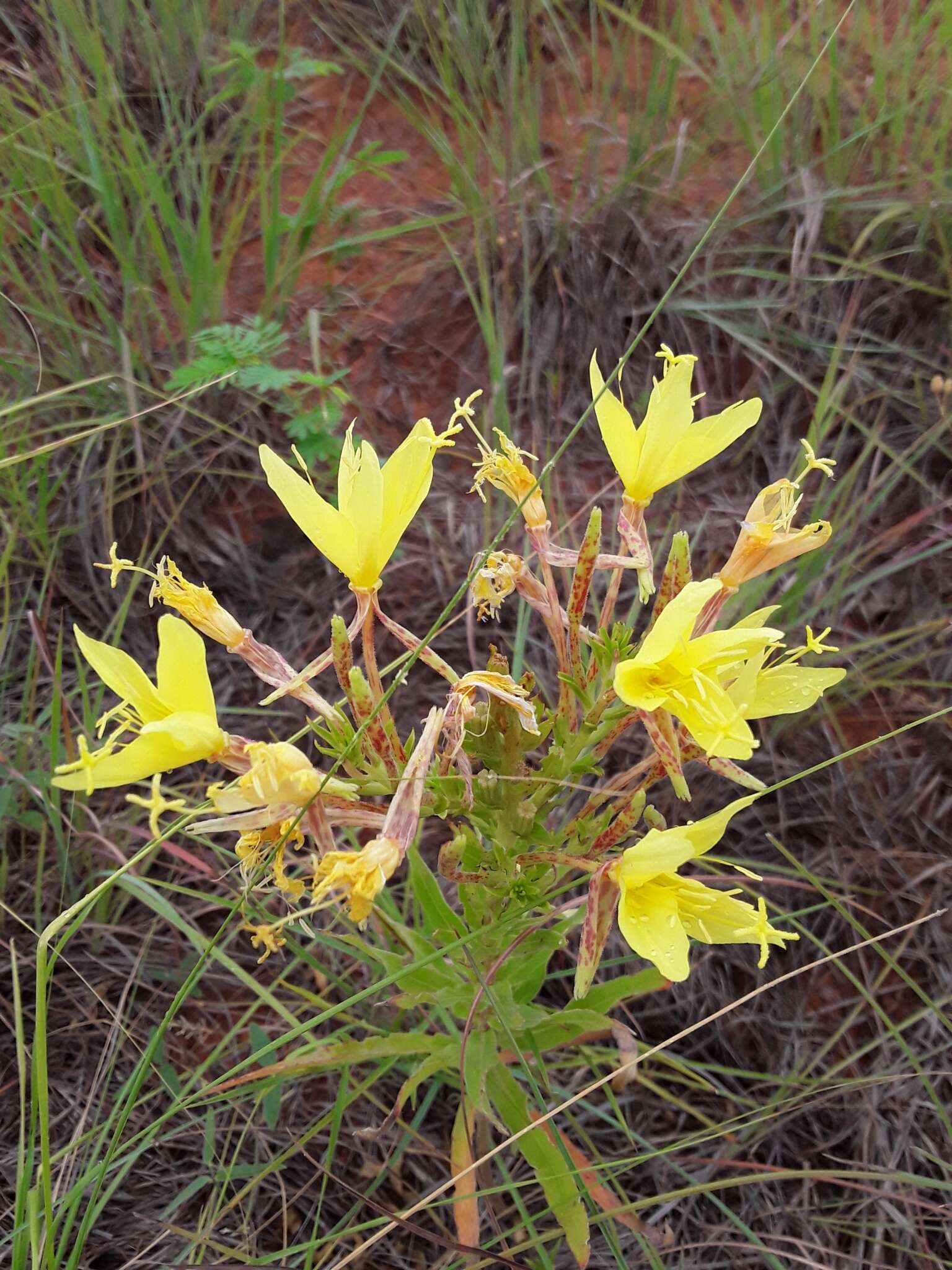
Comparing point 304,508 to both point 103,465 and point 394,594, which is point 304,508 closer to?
point 394,594

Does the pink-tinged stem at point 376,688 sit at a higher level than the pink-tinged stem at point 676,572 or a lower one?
lower

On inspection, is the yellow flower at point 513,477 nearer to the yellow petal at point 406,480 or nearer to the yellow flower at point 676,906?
the yellow petal at point 406,480

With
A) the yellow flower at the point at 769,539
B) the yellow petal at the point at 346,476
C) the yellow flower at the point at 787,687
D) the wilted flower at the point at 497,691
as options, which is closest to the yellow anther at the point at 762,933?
the yellow flower at the point at 787,687

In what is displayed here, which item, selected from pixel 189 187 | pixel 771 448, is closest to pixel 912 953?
pixel 771 448

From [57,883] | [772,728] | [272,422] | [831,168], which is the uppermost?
[831,168]

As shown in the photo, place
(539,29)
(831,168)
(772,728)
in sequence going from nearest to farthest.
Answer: (772,728) → (831,168) → (539,29)

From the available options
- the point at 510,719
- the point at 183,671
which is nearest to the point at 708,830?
the point at 510,719
